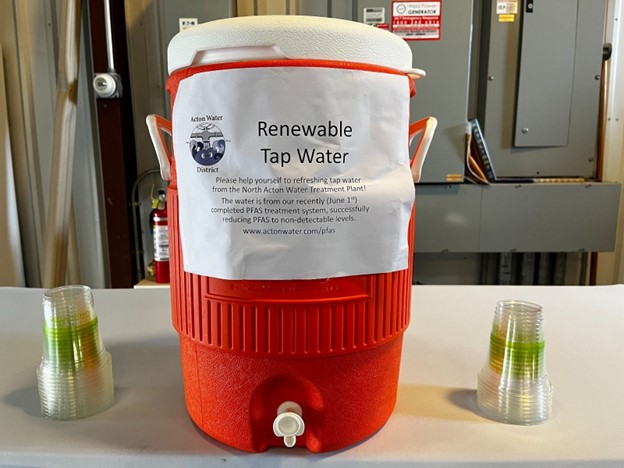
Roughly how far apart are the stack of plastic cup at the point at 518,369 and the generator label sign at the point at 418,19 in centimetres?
148

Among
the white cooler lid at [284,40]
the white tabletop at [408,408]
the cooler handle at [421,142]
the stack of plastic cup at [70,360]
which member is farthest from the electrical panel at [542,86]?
the stack of plastic cup at [70,360]

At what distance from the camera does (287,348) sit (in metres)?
0.45

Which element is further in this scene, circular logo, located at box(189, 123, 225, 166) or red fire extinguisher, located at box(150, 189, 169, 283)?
red fire extinguisher, located at box(150, 189, 169, 283)

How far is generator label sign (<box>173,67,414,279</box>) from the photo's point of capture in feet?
1.36

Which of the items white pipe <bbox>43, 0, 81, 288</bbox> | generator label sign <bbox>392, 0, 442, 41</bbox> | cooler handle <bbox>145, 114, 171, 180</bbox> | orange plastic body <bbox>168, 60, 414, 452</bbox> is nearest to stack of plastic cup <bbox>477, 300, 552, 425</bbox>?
orange plastic body <bbox>168, 60, 414, 452</bbox>

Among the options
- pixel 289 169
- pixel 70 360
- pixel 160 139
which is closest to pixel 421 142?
pixel 289 169

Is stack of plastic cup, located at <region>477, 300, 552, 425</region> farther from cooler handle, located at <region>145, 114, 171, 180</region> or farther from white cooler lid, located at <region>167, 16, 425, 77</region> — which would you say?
cooler handle, located at <region>145, 114, 171, 180</region>

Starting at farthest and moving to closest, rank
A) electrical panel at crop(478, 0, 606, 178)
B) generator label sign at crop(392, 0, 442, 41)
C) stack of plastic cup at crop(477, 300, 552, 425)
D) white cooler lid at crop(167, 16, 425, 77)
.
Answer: electrical panel at crop(478, 0, 606, 178)
generator label sign at crop(392, 0, 442, 41)
stack of plastic cup at crop(477, 300, 552, 425)
white cooler lid at crop(167, 16, 425, 77)

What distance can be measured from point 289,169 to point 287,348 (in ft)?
0.56

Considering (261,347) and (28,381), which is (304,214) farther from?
(28,381)

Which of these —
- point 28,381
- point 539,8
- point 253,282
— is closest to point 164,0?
point 539,8

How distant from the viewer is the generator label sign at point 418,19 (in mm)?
1723

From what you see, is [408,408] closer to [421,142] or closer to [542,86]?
[421,142]

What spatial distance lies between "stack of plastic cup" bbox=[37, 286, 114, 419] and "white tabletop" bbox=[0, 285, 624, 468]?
2cm
